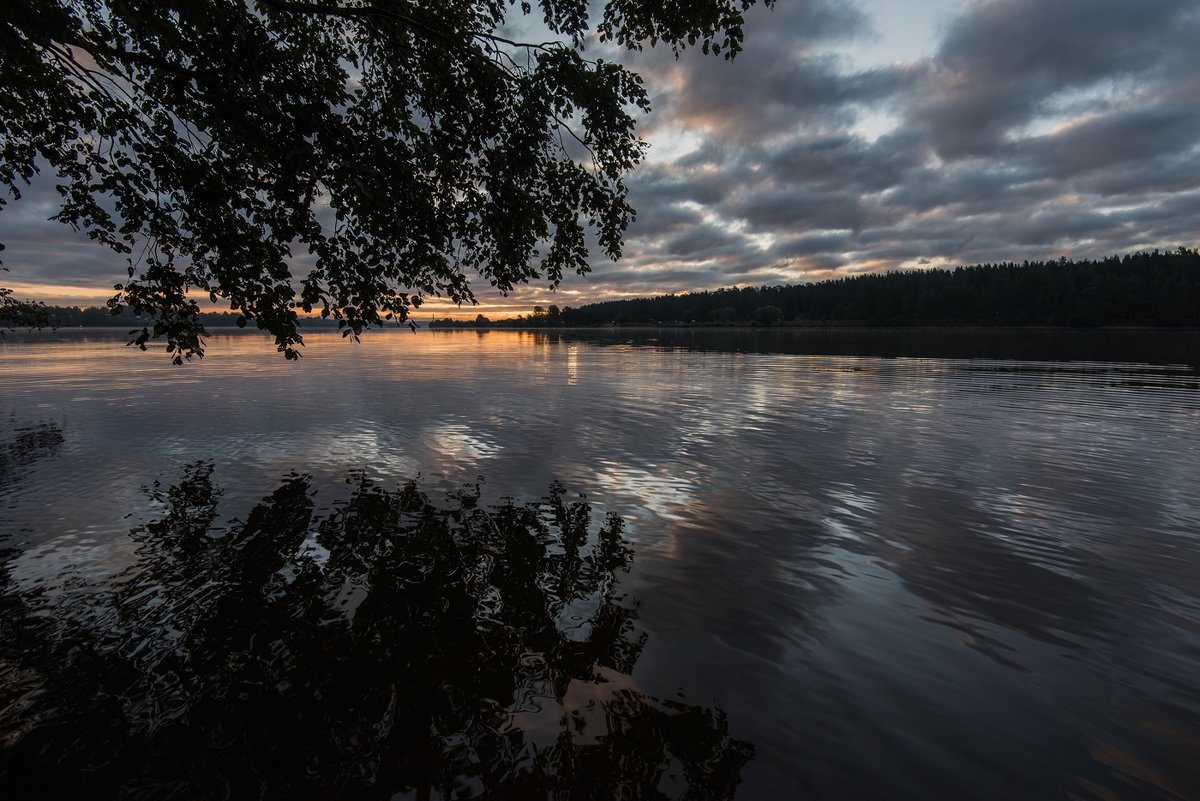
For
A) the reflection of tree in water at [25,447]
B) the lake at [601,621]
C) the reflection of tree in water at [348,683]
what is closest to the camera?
the reflection of tree in water at [348,683]

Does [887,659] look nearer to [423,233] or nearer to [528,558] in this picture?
[528,558]

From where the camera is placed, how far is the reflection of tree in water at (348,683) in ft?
16.6

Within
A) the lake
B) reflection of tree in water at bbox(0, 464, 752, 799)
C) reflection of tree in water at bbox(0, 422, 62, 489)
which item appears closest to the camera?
reflection of tree in water at bbox(0, 464, 752, 799)

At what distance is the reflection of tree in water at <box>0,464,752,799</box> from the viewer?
507 cm

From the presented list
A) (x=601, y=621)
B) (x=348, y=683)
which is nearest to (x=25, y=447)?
(x=348, y=683)

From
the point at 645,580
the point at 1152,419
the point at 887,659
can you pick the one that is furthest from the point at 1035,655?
the point at 1152,419

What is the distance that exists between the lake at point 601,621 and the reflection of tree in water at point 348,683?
35 millimetres

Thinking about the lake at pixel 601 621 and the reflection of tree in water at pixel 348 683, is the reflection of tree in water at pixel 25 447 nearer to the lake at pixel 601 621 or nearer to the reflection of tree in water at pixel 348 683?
the lake at pixel 601 621

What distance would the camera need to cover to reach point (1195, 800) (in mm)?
4938

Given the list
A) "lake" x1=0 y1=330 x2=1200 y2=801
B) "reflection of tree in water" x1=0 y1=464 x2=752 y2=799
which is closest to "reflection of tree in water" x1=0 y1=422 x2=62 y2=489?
"lake" x1=0 y1=330 x2=1200 y2=801

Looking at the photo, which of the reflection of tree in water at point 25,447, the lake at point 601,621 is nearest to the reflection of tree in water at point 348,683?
the lake at point 601,621

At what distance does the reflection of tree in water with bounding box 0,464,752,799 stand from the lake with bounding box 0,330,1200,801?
4 centimetres

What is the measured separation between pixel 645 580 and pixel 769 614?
6.73 feet

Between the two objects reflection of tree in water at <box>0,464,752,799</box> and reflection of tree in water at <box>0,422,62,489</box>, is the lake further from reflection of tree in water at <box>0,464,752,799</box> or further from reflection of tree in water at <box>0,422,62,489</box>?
reflection of tree in water at <box>0,422,62,489</box>
